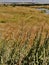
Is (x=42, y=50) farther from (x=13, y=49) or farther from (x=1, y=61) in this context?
(x=1, y=61)

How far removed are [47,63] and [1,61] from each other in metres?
1.06

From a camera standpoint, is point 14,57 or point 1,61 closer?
point 1,61

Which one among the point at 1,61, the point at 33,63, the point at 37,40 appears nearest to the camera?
the point at 1,61

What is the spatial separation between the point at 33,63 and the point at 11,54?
0.56m

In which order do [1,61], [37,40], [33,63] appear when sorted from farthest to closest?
[37,40]
[33,63]
[1,61]

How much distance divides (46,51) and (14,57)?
79 cm

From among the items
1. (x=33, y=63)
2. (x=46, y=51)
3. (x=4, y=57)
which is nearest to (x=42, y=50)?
(x=46, y=51)

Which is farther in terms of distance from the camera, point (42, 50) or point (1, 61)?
point (42, 50)

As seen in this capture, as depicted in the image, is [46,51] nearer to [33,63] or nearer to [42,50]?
[42,50]

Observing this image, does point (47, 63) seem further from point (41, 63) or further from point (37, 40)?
point (37, 40)

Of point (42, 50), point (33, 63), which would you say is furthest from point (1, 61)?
point (42, 50)

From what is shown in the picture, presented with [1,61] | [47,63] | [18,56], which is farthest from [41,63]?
[1,61]

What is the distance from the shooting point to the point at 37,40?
658 centimetres

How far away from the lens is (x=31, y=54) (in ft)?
20.6
